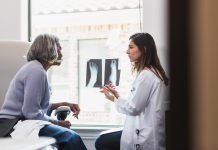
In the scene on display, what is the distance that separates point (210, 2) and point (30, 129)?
1585 mm

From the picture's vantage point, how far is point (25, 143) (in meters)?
1.74

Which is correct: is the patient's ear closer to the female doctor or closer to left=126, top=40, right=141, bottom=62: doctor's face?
the female doctor

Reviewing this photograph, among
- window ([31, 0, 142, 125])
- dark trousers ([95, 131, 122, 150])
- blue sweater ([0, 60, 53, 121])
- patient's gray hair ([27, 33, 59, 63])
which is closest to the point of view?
blue sweater ([0, 60, 53, 121])

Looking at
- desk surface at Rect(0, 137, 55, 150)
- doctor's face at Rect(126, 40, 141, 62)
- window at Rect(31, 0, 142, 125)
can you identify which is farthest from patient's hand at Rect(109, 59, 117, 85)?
desk surface at Rect(0, 137, 55, 150)

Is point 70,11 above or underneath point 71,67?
above

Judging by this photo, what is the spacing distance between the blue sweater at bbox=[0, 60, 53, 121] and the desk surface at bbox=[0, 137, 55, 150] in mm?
176

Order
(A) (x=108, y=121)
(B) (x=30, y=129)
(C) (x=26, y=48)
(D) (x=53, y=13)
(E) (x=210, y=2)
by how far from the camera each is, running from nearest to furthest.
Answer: (E) (x=210, y=2)
(B) (x=30, y=129)
(C) (x=26, y=48)
(A) (x=108, y=121)
(D) (x=53, y=13)

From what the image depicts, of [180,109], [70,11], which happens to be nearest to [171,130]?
[180,109]

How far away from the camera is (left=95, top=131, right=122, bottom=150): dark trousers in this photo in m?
2.17

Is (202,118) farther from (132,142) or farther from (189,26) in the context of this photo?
(132,142)

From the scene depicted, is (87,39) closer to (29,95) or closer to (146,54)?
(146,54)

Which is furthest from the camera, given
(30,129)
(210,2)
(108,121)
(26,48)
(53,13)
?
(53,13)

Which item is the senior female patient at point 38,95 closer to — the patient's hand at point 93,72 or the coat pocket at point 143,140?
the coat pocket at point 143,140

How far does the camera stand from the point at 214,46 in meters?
0.46
